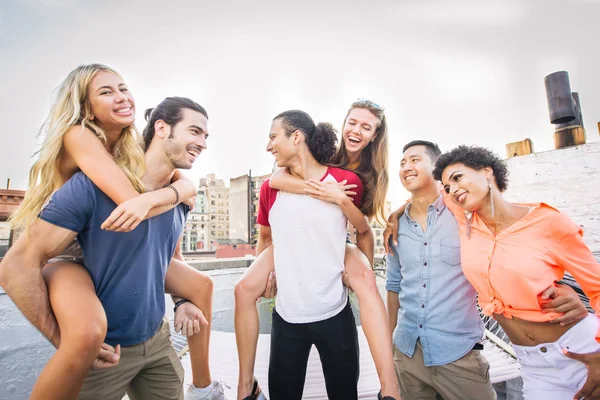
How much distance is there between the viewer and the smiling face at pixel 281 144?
216cm

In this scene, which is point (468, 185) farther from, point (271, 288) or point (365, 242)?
point (271, 288)

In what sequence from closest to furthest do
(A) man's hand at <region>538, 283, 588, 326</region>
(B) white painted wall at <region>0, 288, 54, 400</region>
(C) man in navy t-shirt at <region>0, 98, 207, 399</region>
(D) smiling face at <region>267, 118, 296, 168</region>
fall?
(C) man in navy t-shirt at <region>0, 98, 207, 399</region> → (A) man's hand at <region>538, 283, 588, 326</region> → (D) smiling face at <region>267, 118, 296, 168</region> → (B) white painted wall at <region>0, 288, 54, 400</region>

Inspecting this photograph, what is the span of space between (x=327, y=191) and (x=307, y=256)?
444 millimetres

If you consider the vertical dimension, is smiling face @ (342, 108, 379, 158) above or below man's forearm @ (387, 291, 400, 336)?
above

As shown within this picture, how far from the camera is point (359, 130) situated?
2.43m

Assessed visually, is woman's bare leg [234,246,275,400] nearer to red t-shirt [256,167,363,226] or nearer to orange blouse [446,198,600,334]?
red t-shirt [256,167,363,226]

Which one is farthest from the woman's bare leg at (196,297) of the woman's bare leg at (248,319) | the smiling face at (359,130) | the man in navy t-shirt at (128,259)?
the smiling face at (359,130)

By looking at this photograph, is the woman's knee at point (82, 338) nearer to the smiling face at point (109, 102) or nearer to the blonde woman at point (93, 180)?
the blonde woman at point (93, 180)

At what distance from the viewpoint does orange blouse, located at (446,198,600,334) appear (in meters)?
1.66

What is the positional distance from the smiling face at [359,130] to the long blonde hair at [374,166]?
0.19ft

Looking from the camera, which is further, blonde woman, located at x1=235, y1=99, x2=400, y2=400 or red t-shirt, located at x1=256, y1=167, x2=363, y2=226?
red t-shirt, located at x1=256, y1=167, x2=363, y2=226

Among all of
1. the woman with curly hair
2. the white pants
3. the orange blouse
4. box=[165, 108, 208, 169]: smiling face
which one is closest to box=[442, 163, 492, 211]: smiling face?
the woman with curly hair

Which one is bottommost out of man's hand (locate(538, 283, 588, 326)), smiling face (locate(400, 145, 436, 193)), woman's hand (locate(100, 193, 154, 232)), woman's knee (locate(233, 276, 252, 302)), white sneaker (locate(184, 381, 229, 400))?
white sneaker (locate(184, 381, 229, 400))

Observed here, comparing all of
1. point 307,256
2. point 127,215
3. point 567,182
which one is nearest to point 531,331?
point 307,256
